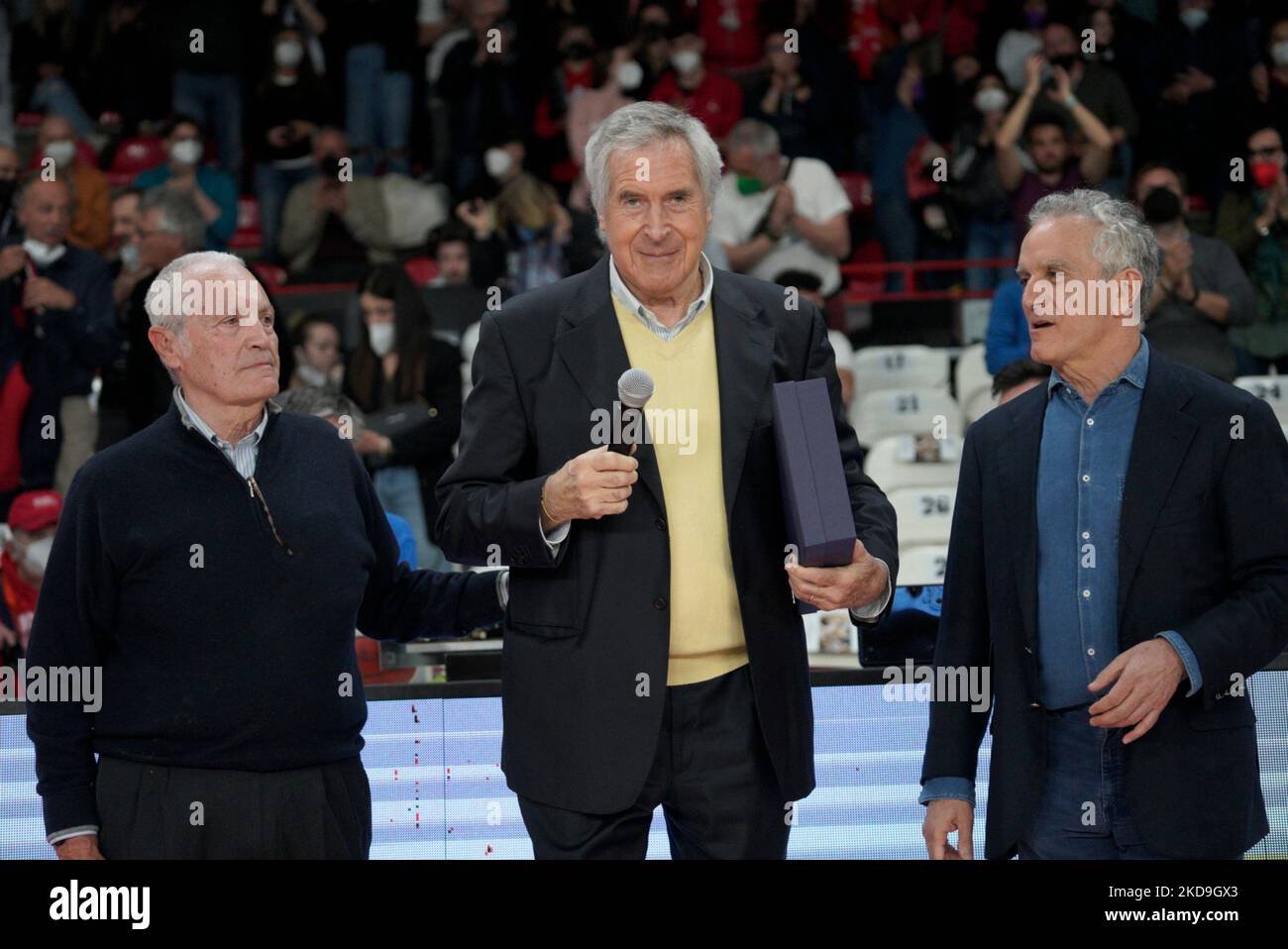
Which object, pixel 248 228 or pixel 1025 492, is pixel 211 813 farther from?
pixel 248 228

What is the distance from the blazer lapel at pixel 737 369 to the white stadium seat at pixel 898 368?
468cm

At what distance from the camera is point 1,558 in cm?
594

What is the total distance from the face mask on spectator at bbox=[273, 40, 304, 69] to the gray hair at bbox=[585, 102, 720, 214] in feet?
19.4

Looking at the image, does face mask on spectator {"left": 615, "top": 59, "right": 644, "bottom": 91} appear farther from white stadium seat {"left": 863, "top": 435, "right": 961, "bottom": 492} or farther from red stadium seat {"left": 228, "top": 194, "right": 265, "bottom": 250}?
white stadium seat {"left": 863, "top": 435, "right": 961, "bottom": 492}

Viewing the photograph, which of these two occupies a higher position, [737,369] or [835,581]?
[737,369]

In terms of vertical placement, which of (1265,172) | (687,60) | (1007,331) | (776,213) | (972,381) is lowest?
(972,381)

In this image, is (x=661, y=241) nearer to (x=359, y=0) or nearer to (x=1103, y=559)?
(x=1103, y=559)

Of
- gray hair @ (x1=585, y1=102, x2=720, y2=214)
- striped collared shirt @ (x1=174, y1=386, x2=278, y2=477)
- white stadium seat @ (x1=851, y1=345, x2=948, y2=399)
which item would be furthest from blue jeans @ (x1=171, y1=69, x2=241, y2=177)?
gray hair @ (x1=585, y1=102, x2=720, y2=214)

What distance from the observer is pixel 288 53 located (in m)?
8.07

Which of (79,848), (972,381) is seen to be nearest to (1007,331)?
(972,381)

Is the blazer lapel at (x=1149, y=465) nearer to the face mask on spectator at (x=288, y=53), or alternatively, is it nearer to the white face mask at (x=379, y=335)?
the white face mask at (x=379, y=335)

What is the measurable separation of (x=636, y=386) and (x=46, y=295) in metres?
4.95

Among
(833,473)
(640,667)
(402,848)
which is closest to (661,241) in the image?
(833,473)
